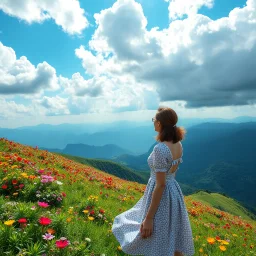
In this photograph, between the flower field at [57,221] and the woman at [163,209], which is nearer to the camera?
the flower field at [57,221]

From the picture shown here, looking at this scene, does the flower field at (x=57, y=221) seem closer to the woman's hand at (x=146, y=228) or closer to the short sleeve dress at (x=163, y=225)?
the short sleeve dress at (x=163, y=225)

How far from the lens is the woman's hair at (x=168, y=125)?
499 centimetres

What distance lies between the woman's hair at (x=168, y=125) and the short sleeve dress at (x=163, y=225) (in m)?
0.18

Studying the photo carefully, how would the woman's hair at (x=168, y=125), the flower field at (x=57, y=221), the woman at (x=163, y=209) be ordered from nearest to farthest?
the flower field at (x=57, y=221) < the woman at (x=163, y=209) < the woman's hair at (x=168, y=125)

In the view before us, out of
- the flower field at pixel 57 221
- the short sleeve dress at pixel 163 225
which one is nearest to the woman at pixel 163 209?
the short sleeve dress at pixel 163 225

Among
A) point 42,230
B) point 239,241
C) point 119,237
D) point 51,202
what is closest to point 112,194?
point 51,202

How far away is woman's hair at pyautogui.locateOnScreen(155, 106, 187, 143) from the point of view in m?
4.99

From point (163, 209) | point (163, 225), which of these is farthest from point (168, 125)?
point (163, 225)

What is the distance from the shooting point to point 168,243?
5.09m

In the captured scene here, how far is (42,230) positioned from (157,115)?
9.88 ft

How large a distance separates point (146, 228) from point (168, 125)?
6.49 feet

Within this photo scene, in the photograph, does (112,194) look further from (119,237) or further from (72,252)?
(72,252)

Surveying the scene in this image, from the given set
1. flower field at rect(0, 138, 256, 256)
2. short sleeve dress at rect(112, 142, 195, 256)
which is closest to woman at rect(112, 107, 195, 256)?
short sleeve dress at rect(112, 142, 195, 256)

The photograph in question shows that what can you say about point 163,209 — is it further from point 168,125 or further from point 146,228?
point 168,125
